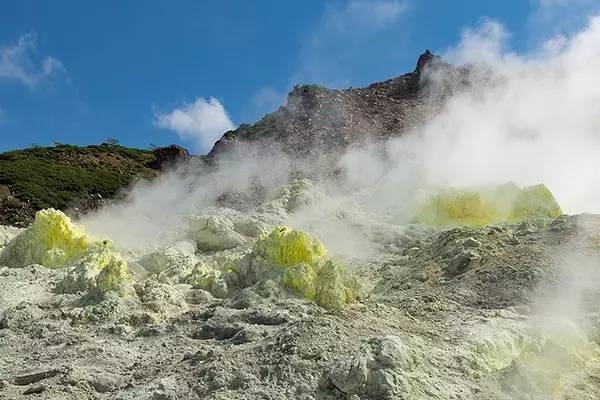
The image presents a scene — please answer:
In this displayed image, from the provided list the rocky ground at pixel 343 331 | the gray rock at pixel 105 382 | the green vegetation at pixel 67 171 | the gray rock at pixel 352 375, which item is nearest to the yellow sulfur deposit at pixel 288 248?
the rocky ground at pixel 343 331

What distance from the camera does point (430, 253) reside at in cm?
1023

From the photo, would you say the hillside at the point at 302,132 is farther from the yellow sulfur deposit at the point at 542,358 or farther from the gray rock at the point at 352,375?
the gray rock at the point at 352,375

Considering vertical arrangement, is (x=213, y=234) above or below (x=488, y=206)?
below

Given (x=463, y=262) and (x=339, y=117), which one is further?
(x=339, y=117)

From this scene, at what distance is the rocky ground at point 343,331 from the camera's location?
5.02 meters

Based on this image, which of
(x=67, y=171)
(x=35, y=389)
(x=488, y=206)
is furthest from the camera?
(x=67, y=171)

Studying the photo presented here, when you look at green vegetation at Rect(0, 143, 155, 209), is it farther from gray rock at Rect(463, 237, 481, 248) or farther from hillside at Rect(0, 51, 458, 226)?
gray rock at Rect(463, 237, 481, 248)

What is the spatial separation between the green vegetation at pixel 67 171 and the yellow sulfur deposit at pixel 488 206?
18701 millimetres

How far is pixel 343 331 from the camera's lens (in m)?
5.76

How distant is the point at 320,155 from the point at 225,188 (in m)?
3.06

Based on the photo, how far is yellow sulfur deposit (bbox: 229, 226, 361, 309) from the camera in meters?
8.00

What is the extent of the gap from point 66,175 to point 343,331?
29884 millimetres

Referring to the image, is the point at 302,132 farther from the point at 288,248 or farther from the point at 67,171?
the point at 67,171

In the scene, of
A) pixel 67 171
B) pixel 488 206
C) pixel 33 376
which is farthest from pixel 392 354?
pixel 67 171
